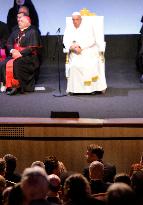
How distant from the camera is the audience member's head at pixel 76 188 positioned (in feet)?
11.0

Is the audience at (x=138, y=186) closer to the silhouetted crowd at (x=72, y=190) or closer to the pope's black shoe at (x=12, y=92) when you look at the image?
the silhouetted crowd at (x=72, y=190)

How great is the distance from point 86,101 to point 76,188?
4268 mm

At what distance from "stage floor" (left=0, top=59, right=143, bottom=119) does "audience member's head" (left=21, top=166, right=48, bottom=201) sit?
3763mm

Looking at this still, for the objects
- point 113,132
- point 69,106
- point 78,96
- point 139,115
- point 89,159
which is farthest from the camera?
point 78,96

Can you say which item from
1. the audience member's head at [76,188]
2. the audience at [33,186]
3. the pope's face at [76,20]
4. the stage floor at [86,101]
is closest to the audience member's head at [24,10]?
the pope's face at [76,20]

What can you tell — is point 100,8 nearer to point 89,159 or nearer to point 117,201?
point 89,159

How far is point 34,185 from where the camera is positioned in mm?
3068

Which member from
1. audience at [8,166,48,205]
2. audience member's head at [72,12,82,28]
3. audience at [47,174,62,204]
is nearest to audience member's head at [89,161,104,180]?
audience at [47,174,62,204]

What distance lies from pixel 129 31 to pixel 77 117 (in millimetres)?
3812

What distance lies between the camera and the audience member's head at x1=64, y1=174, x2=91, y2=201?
132 inches

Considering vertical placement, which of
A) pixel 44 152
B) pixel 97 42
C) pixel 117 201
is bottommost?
pixel 44 152

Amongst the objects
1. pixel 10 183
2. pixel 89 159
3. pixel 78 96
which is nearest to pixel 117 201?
pixel 10 183

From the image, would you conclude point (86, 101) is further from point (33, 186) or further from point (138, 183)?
point (33, 186)

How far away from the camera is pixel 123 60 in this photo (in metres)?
9.71
